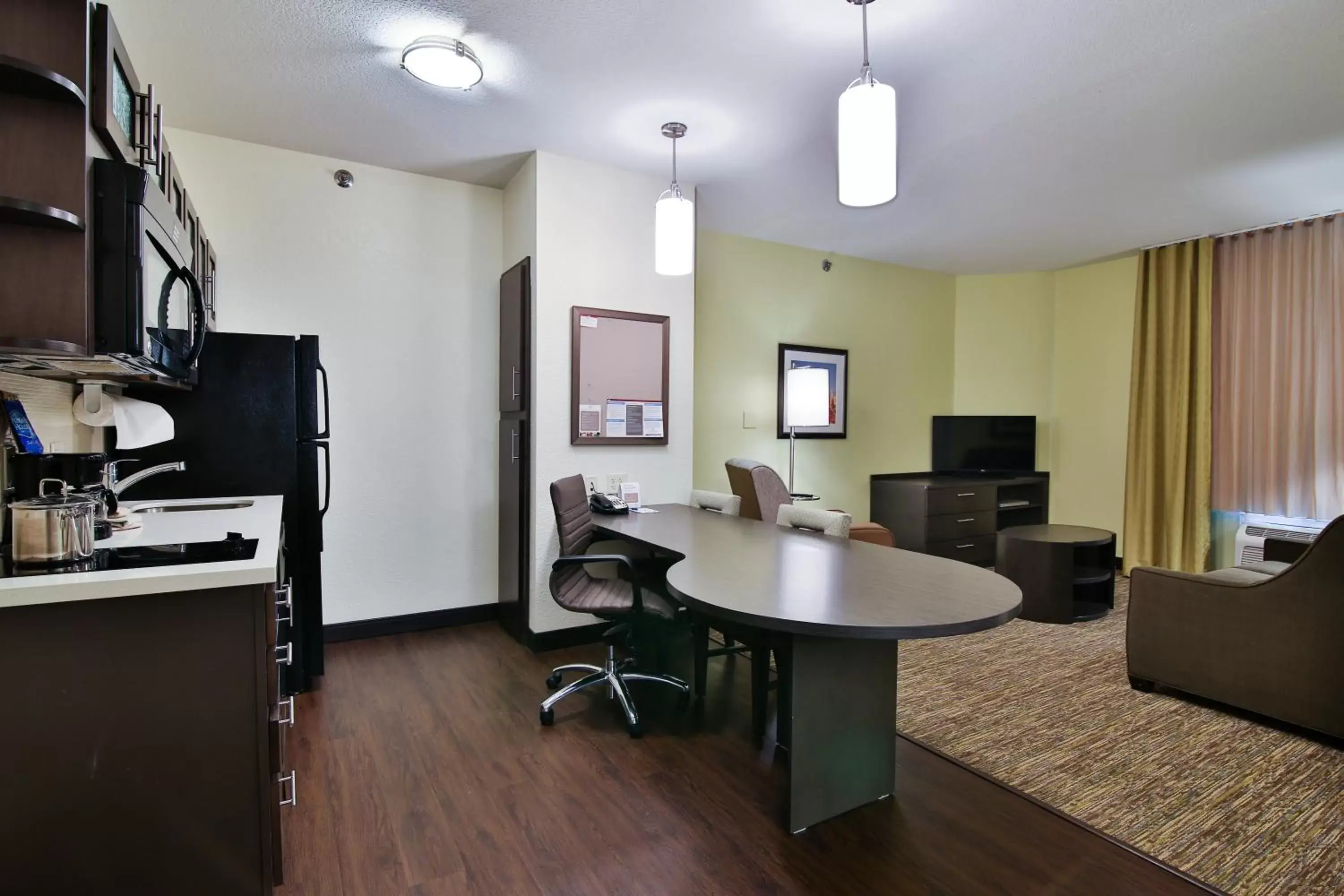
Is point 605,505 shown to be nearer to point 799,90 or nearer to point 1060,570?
point 799,90

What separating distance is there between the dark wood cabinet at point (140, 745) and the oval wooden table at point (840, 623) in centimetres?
107

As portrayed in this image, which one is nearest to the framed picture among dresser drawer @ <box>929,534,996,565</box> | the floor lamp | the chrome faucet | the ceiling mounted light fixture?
the floor lamp

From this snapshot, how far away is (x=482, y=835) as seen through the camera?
1.88m

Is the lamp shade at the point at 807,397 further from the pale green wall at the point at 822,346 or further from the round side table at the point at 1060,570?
the round side table at the point at 1060,570

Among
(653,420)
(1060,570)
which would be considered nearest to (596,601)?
(653,420)

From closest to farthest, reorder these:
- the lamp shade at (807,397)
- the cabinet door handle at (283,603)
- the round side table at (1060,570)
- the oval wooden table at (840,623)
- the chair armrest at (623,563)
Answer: the oval wooden table at (840,623) → the cabinet door handle at (283,603) → the chair armrest at (623,563) → the round side table at (1060,570) → the lamp shade at (807,397)

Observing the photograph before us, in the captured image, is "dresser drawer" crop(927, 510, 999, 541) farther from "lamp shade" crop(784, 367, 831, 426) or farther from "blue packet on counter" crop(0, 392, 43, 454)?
"blue packet on counter" crop(0, 392, 43, 454)

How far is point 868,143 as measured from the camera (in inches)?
72.7

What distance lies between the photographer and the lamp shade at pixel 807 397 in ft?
14.7

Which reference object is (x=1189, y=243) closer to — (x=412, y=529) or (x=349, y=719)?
(x=412, y=529)

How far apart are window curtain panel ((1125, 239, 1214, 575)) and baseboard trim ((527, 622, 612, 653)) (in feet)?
12.8

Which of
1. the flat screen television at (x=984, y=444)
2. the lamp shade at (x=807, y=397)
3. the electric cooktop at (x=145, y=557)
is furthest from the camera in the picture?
the flat screen television at (x=984, y=444)

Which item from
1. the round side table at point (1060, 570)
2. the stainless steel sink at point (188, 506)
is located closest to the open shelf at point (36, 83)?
the stainless steel sink at point (188, 506)

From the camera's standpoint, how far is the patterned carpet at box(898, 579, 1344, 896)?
1.82m
